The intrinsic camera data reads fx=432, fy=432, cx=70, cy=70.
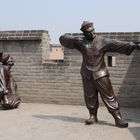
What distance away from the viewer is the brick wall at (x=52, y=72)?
11.0 meters

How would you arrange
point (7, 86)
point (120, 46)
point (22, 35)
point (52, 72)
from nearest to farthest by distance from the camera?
1. point (120, 46)
2. point (7, 86)
3. point (52, 72)
4. point (22, 35)

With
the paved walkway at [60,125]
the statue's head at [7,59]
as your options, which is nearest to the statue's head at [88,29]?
the paved walkway at [60,125]

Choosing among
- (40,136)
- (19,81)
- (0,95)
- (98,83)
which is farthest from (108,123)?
(19,81)

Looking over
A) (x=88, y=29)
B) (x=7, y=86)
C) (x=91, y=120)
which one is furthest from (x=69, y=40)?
(x=7, y=86)

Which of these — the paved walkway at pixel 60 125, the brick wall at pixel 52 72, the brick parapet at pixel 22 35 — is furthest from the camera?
the brick parapet at pixel 22 35

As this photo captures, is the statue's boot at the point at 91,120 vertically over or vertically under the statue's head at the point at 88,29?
under

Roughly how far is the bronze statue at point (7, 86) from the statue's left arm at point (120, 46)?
357cm

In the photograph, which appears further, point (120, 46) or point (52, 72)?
point (52, 72)

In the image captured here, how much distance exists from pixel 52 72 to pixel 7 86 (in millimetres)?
1336

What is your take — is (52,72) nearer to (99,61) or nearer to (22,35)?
(22,35)

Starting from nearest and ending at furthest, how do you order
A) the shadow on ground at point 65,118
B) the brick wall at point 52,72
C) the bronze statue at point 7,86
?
the shadow on ground at point 65,118 → the bronze statue at point 7,86 → the brick wall at point 52,72

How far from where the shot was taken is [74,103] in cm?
1158

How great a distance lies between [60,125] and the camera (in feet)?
27.7

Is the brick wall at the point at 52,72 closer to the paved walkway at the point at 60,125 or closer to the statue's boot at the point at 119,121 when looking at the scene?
the paved walkway at the point at 60,125
